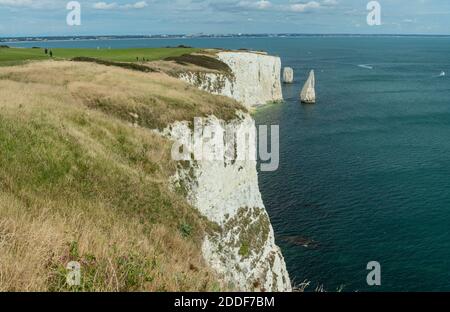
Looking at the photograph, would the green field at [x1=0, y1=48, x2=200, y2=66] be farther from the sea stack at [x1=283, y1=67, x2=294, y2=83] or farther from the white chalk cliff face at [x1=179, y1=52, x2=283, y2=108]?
the sea stack at [x1=283, y1=67, x2=294, y2=83]

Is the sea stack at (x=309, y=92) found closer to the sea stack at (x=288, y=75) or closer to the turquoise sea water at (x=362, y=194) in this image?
the turquoise sea water at (x=362, y=194)

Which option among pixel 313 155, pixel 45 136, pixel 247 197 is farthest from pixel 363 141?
pixel 45 136

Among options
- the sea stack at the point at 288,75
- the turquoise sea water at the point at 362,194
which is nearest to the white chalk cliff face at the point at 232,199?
the turquoise sea water at the point at 362,194

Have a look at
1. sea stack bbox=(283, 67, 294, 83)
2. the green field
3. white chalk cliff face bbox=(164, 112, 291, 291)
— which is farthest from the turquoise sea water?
sea stack bbox=(283, 67, 294, 83)

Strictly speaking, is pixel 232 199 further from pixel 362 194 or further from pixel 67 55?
pixel 67 55

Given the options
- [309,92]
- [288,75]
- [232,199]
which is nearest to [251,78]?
[309,92]
